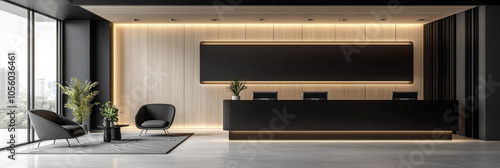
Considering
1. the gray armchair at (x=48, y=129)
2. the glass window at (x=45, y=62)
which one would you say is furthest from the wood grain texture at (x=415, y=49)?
the glass window at (x=45, y=62)

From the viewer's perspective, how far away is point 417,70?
34.0ft

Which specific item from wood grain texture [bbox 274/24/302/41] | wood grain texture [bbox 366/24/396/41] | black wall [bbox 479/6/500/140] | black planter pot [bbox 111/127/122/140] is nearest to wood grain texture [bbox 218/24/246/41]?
wood grain texture [bbox 274/24/302/41]

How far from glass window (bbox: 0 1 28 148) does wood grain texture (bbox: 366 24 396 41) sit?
23.9 ft

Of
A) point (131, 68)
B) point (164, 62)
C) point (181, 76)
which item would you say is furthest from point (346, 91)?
point (131, 68)

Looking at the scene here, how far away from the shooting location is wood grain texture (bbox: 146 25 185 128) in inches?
409

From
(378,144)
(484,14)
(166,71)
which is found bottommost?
(378,144)

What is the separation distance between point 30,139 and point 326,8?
6.18m

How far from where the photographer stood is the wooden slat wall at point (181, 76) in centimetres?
1037

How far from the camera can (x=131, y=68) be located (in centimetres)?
1040

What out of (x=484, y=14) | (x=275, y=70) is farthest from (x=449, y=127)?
(x=275, y=70)

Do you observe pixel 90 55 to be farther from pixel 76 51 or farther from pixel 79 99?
pixel 79 99

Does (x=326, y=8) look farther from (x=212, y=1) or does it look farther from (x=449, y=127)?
(x=449, y=127)

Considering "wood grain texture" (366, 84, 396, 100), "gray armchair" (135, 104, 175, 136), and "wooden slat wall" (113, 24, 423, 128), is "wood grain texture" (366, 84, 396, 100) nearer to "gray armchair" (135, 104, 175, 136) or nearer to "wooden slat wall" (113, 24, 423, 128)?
"wooden slat wall" (113, 24, 423, 128)

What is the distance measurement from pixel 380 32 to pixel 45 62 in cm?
745
